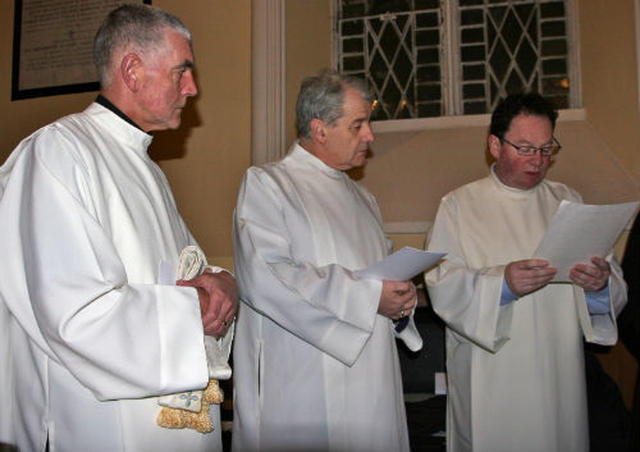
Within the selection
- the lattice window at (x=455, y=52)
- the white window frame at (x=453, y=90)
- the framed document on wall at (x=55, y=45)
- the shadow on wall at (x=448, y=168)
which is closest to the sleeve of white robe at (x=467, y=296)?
the shadow on wall at (x=448, y=168)

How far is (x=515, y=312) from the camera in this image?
3684 millimetres

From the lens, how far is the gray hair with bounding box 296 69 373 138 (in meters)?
3.52

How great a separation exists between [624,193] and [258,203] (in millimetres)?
2717

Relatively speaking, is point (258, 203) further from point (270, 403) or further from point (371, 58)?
point (371, 58)

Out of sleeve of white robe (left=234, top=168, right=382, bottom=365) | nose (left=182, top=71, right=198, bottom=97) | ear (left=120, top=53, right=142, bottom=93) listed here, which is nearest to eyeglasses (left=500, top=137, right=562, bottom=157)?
sleeve of white robe (left=234, top=168, right=382, bottom=365)

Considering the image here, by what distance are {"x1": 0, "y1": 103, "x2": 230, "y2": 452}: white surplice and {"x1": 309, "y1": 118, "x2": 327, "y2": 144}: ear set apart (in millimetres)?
1380

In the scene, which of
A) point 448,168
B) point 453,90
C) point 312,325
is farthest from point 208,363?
point 453,90

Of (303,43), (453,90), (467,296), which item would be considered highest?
(303,43)

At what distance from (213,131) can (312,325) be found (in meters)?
2.46

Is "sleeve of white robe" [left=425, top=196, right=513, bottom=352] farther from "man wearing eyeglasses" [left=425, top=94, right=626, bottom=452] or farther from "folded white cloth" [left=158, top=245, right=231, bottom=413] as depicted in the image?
"folded white cloth" [left=158, top=245, right=231, bottom=413]

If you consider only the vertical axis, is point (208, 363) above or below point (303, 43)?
below

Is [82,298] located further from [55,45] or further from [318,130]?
[55,45]

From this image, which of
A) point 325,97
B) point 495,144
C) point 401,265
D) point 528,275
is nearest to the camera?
point 401,265

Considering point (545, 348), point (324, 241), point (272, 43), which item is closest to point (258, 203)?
point (324, 241)
